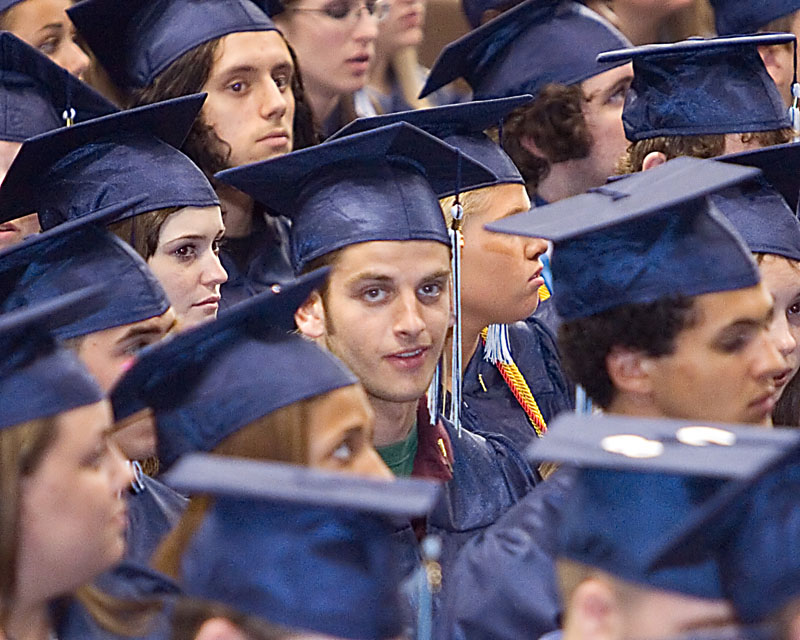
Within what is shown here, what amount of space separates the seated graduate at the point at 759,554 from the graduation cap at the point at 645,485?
2 cm

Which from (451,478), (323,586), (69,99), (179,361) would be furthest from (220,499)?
(69,99)

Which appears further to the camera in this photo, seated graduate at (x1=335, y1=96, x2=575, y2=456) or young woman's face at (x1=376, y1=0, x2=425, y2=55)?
young woman's face at (x1=376, y1=0, x2=425, y2=55)

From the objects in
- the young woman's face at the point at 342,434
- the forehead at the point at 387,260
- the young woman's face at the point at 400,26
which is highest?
the young woman's face at the point at 342,434

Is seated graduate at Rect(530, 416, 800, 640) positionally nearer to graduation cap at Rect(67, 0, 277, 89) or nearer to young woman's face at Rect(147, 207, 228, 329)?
young woman's face at Rect(147, 207, 228, 329)

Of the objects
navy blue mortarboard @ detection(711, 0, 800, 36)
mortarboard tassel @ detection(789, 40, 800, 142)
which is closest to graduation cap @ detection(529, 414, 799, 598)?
mortarboard tassel @ detection(789, 40, 800, 142)

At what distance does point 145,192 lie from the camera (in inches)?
144

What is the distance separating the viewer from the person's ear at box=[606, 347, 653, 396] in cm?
281

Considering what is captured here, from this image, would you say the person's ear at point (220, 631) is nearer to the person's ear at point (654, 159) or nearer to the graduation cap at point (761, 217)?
the graduation cap at point (761, 217)

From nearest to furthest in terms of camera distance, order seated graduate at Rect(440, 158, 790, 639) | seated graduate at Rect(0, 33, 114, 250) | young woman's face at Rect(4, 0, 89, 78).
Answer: seated graduate at Rect(440, 158, 790, 639) < seated graduate at Rect(0, 33, 114, 250) < young woman's face at Rect(4, 0, 89, 78)

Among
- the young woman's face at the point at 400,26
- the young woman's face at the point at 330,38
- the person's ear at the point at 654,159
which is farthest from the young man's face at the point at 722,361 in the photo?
the young woman's face at the point at 400,26

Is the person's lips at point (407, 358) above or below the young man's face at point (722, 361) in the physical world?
below

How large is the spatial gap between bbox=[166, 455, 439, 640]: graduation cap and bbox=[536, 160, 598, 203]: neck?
3064 millimetres

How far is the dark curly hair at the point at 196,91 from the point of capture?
171 inches

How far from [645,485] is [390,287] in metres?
1.34
